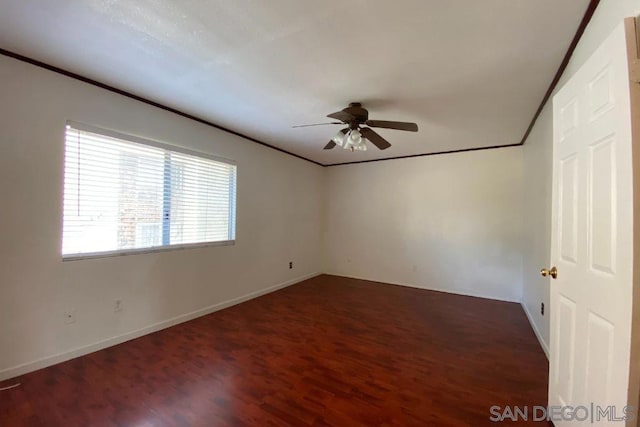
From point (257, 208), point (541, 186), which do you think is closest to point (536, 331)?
point (541, 186)

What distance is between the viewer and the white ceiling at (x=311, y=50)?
1.53 m

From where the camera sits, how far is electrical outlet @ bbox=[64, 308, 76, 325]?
7.51 ft

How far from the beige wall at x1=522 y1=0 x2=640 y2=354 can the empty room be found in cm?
3

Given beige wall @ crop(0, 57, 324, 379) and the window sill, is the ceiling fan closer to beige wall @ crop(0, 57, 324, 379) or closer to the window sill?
beige wall @ crop(0, 57, 324, 379)

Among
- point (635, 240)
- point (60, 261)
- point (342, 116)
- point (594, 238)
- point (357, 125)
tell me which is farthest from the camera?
point (357, 125)

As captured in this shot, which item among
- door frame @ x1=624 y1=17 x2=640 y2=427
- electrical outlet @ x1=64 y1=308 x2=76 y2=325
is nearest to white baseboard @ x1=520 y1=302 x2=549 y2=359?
door frame @ x1=624 y1=17 x2=640 y2=427

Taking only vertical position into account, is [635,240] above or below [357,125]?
below

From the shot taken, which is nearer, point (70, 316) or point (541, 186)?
point (70, 316)

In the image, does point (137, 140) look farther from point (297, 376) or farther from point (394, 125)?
point (297, 376)

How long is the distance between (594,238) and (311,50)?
6.35 ft

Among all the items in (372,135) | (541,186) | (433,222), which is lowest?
(433,222)

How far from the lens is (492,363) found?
2.35 m

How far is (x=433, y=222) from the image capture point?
15.6 ft

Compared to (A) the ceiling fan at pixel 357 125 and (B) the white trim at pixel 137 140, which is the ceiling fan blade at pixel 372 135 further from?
(B) the white trim at pixel 137 140
